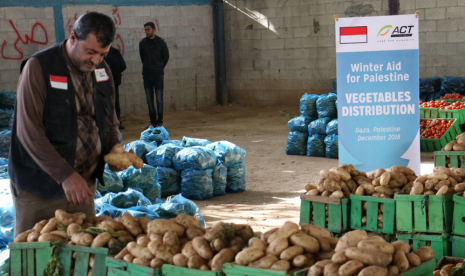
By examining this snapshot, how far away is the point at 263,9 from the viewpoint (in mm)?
17156

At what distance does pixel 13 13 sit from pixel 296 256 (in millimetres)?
12899

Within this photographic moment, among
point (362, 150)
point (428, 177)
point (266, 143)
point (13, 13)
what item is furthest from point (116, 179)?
point (13, 13)

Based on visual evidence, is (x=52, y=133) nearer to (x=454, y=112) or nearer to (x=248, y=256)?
(x=248, y=256)

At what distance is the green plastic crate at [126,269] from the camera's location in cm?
292

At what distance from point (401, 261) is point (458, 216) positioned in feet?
6.53

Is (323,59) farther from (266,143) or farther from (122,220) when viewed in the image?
(122,220)

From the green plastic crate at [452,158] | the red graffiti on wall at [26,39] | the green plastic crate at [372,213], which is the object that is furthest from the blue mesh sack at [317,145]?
the red graffiti on wall at [26,39]

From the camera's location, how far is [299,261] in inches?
108

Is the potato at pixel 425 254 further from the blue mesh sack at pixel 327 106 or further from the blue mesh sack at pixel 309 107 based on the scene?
the blue mesh sack at pixel 309 107

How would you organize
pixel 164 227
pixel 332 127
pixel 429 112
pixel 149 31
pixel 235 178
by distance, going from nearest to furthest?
A: 1. pixel 164 227
2. pixel 235 178
3. pixel 332 127
4. pixel 429 112
5. pixel 149 31

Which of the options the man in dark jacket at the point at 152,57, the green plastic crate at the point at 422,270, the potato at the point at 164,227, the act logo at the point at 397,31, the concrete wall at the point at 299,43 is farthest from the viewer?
the concrete wall at the point at 299,43

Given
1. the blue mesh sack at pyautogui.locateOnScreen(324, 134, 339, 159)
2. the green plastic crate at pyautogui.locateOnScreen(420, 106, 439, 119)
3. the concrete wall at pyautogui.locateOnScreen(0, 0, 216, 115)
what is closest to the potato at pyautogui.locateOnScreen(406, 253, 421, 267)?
the blue mesh sack at pyautogui.locateOnScreen(324, 134, 339, 159)

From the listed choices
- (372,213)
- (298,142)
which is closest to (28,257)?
(372,213)

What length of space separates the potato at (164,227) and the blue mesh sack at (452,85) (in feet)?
38.7
